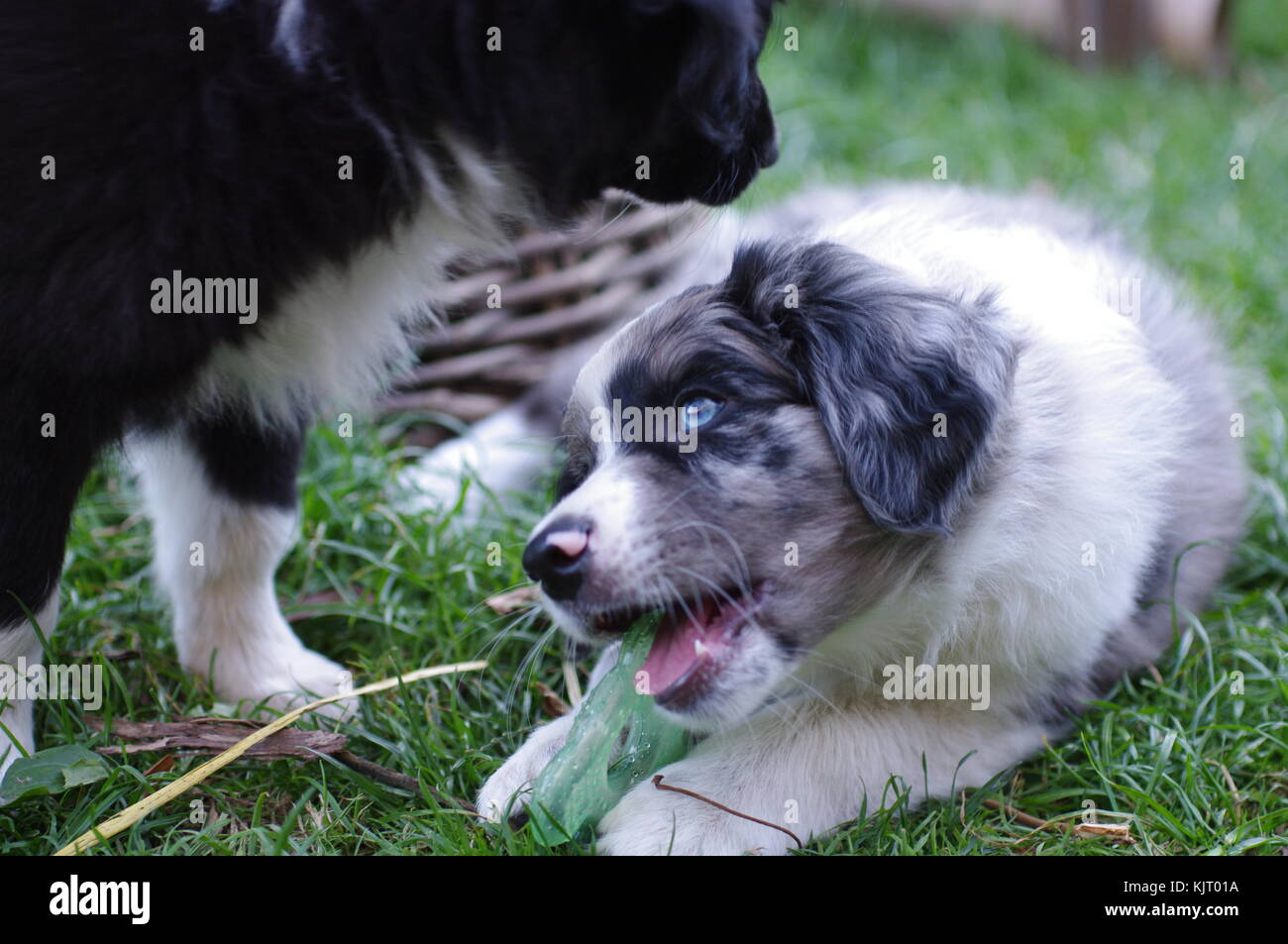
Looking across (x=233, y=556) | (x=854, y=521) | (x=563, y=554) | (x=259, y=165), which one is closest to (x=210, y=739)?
(x=233, y=556)

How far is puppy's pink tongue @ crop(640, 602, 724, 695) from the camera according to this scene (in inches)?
96.5

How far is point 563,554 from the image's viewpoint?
2.36 meters

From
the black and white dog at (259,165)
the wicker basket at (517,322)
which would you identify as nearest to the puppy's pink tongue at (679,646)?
the black and white dog at (259,165)

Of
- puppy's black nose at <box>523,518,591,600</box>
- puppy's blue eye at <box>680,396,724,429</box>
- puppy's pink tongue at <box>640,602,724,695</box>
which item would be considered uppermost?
puppy's blue eye at <box>680,396,724,429</box>

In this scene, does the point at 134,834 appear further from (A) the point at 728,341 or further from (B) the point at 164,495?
(A) the point at 728,341

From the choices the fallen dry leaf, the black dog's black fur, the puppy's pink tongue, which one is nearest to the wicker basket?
the fallen dry leaf

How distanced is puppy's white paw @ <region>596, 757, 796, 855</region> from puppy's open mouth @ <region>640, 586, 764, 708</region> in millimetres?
275

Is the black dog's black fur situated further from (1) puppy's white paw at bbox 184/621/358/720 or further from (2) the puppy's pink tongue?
(2) the puppy's pink tongue

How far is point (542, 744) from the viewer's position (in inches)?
109

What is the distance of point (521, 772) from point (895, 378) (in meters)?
1.11

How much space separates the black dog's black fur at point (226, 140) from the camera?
7.54ft
